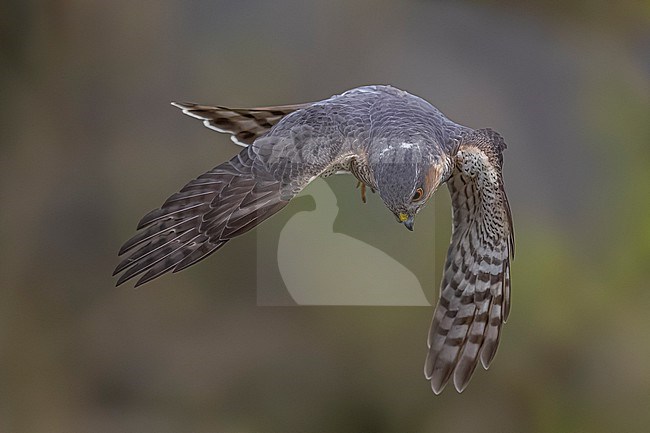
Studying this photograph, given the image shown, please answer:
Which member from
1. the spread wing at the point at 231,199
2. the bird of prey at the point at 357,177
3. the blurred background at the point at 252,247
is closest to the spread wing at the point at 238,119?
the bird of prey at the point at 357,177

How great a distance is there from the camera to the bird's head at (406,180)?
1.15 m

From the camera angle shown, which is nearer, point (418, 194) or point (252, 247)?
point (418, 194)

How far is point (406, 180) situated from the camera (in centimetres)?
115

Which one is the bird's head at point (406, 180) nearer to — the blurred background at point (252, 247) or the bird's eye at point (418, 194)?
the bird's eye at point (418, 194)

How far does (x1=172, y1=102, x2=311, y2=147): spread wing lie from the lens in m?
1.43

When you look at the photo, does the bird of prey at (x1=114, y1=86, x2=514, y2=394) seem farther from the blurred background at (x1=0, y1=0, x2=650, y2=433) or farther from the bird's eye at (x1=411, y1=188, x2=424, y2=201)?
the blurred background at (x1=0, y1=0, x2=650, y2=433)

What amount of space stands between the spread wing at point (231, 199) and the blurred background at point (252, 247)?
0.81 meters

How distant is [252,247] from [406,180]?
1010 millimetres

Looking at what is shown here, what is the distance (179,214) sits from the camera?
1236 millimetres

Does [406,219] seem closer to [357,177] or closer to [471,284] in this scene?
[357,177]

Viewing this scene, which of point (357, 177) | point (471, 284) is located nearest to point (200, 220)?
point (357, 177)

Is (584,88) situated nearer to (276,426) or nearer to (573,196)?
(573,196)

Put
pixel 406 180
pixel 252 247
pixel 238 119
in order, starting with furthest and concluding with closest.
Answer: pixel 252 247
pixel 238 119
pixel 406 180

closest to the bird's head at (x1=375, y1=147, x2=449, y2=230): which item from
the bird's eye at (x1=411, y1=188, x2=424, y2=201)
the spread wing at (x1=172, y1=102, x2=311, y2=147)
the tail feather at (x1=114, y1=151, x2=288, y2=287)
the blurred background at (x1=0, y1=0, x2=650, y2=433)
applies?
the bird's eye at (x1=411, y1=188, x2=424, y2=201)
